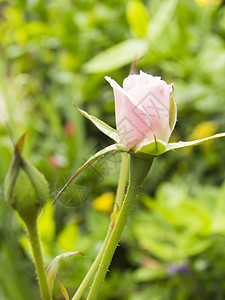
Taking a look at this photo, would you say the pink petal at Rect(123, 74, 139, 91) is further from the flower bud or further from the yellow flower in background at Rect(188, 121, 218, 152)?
the yellow flower in background at Rect(188, 121, 218, 152)

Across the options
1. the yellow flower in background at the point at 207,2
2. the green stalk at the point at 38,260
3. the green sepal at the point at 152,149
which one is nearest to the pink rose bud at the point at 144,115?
the green sepal at the point at 152,149

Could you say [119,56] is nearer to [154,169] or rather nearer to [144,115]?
[154,169]

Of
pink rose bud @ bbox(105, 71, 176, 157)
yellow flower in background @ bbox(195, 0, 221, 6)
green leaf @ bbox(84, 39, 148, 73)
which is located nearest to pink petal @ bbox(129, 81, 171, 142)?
pink rose bud @ bbox(105, 71, 176, 157)

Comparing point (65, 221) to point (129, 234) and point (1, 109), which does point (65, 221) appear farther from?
point (1, 109)

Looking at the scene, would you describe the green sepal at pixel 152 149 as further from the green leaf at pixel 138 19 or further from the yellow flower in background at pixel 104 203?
the yellow flower in background at pixel 104 203

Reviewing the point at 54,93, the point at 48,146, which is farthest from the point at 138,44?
the point at 54,93

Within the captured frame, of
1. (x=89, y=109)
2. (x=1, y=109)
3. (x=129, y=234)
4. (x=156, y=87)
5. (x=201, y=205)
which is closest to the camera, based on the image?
(x=156, y=87)

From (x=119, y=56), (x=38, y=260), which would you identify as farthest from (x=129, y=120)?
(x=119, y=56)
